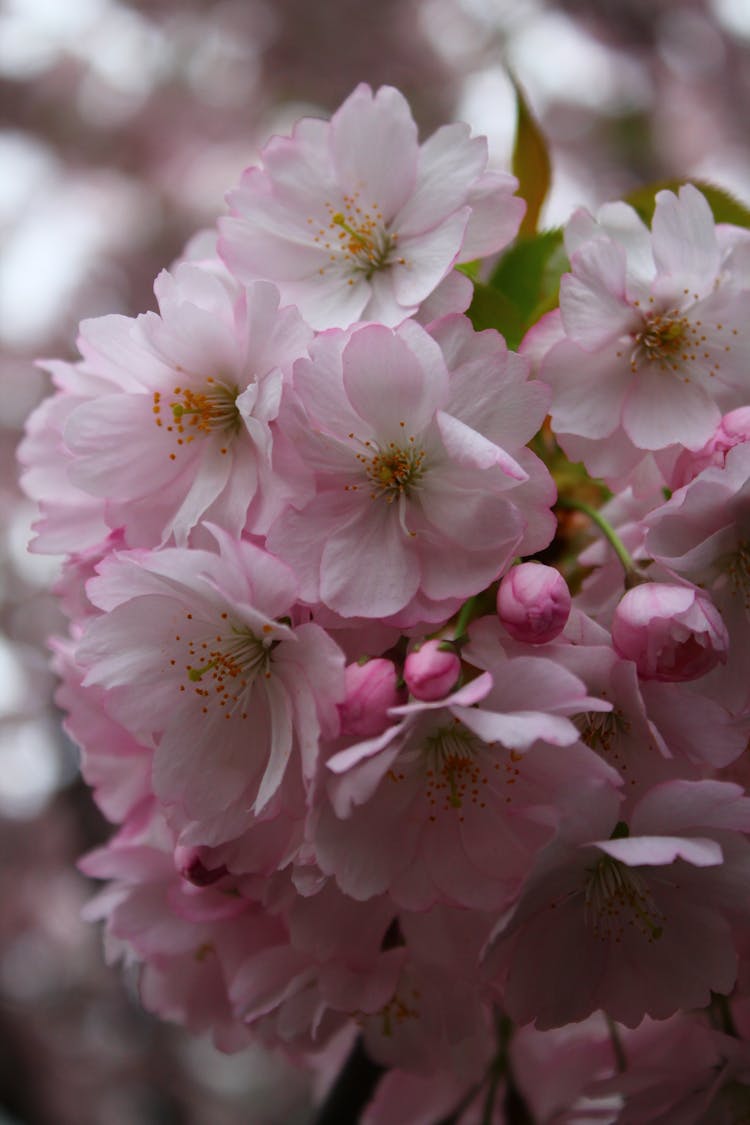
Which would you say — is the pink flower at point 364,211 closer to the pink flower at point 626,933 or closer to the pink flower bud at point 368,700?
the pink flower bud at point 368,700

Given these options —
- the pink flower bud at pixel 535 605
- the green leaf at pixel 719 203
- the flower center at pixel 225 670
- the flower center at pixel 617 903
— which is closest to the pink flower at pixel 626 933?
the flower center at pixel 617 903

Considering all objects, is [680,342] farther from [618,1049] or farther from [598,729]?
[618,1049]

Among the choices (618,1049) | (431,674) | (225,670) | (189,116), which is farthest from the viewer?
(189,116)

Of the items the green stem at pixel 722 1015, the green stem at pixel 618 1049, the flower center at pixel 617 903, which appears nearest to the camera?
the flower center at pixel 617 903

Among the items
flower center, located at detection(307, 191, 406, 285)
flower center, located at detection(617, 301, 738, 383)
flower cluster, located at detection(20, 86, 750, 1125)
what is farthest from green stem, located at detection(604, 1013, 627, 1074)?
flower center, located at detection(307, 191, 406, 285)

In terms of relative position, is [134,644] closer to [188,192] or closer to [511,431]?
[511,431]

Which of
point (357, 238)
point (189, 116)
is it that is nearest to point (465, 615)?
point (357, 238)
